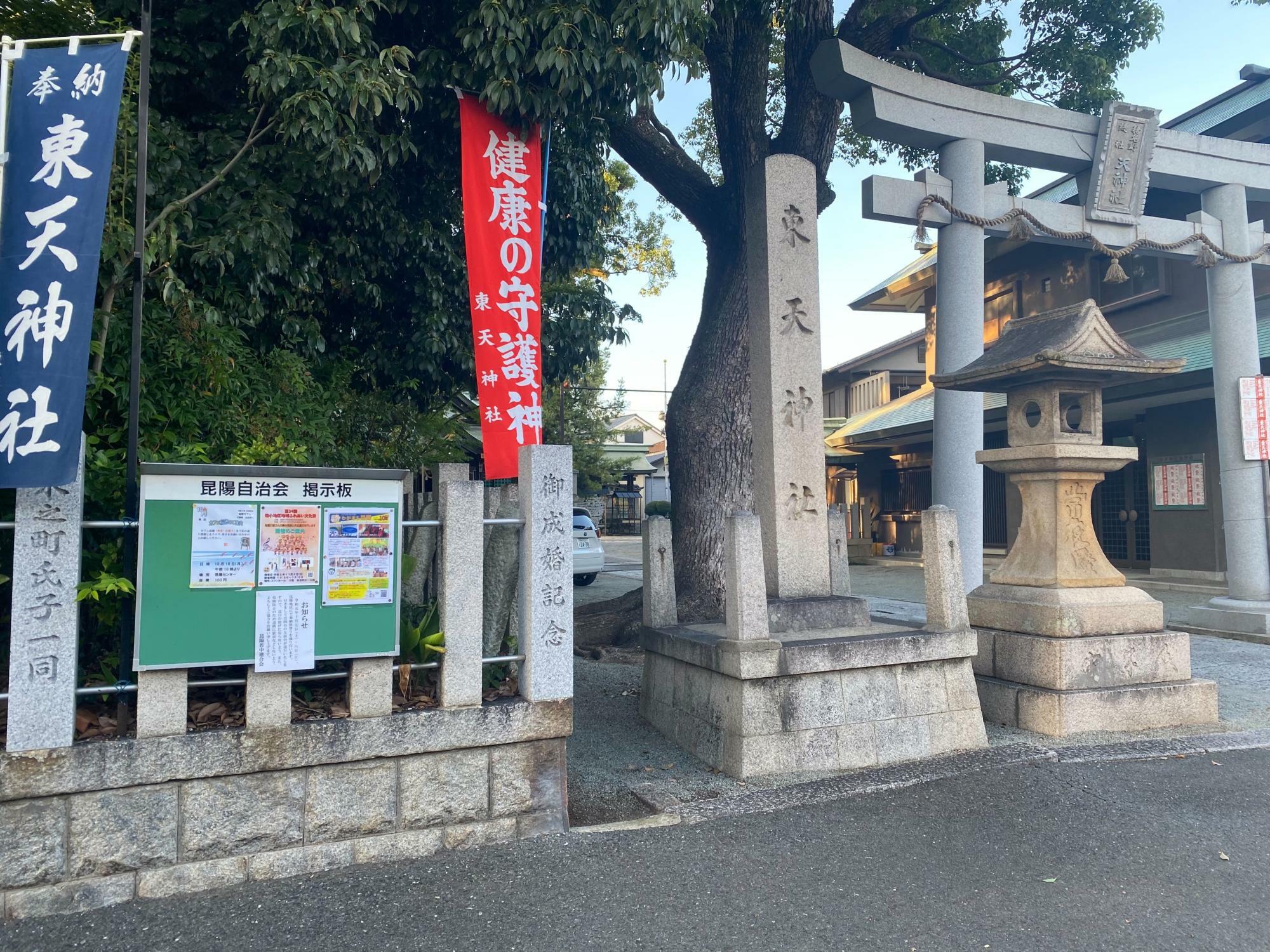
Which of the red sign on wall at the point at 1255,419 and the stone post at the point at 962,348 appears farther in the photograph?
the red sign on wall at the point at 1255,419

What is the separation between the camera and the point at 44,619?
3482 mm

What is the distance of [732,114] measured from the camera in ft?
29.5

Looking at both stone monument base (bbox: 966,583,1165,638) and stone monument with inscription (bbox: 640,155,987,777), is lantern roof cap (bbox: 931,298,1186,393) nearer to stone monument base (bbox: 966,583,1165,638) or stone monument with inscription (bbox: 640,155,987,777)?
stone monument with inscription (bbox: 640,155,987,777)

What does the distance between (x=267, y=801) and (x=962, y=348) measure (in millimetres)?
7310

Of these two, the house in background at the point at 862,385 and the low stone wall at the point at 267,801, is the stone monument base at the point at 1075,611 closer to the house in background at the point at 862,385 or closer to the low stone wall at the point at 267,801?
the low stone wall at the point at 267,801

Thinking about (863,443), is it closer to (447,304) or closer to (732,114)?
(732,114)

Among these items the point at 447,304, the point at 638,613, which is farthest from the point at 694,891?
the point at 638,613

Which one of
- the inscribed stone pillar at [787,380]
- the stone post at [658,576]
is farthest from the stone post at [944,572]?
the stone post at [658,576]

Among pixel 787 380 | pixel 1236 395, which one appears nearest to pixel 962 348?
pixel 787 380

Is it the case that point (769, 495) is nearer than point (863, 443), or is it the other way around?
point (769, 495)

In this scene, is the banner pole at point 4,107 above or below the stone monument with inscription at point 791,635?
above

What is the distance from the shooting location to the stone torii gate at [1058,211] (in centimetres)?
829

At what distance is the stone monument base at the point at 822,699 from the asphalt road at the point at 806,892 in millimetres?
578

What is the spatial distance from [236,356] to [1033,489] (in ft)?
19.1
